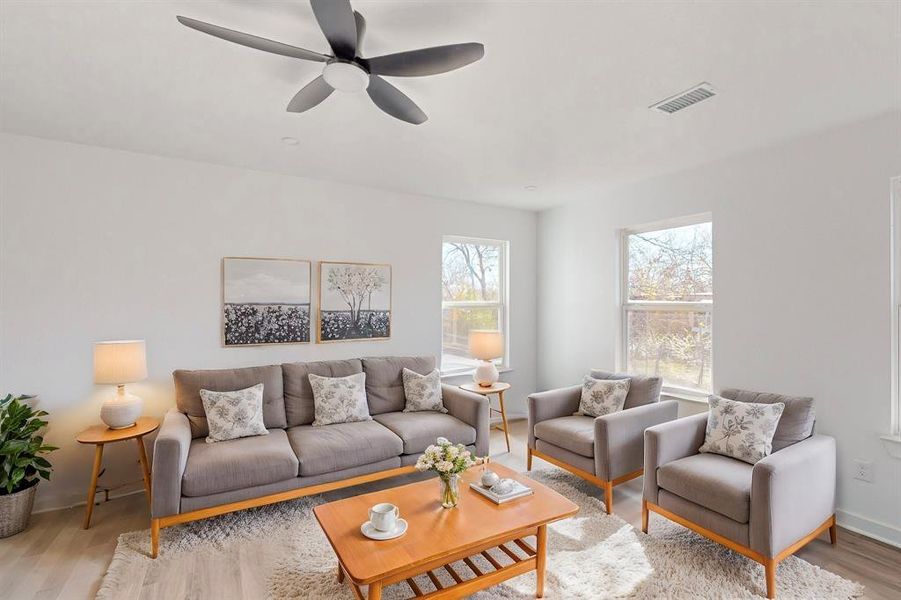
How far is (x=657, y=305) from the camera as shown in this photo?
164 inches

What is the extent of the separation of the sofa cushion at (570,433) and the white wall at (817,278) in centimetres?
116

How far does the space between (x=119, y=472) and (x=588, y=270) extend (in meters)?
4.42

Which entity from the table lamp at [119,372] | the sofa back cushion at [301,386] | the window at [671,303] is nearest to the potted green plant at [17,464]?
the table lamp at [119,372]

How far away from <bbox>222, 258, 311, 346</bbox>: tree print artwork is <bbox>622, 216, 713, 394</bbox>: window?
10.1 ft

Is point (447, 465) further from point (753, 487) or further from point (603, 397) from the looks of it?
point (603, 397)

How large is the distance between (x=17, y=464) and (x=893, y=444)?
5.19m

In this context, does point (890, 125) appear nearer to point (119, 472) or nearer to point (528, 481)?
point (528, 481)

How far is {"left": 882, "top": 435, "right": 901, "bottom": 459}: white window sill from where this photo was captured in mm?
2637

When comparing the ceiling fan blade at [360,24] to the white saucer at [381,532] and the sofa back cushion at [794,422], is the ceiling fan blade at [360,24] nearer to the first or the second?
the white saucer at [381,532]

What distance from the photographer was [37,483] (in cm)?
287

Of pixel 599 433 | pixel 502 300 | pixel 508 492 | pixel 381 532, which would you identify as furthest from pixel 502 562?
pixel 502 300

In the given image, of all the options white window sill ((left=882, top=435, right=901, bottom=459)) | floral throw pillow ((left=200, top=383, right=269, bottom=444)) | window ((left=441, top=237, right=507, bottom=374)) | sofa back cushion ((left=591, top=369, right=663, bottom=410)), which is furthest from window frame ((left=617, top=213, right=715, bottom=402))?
floral throw pillow ((left=200, top=383, right=269, bottom=444))

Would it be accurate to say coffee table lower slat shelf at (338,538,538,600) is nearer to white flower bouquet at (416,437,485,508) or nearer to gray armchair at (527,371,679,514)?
white flower bouquet at (416,437,485,508)

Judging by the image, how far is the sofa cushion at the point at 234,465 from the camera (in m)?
2.63
